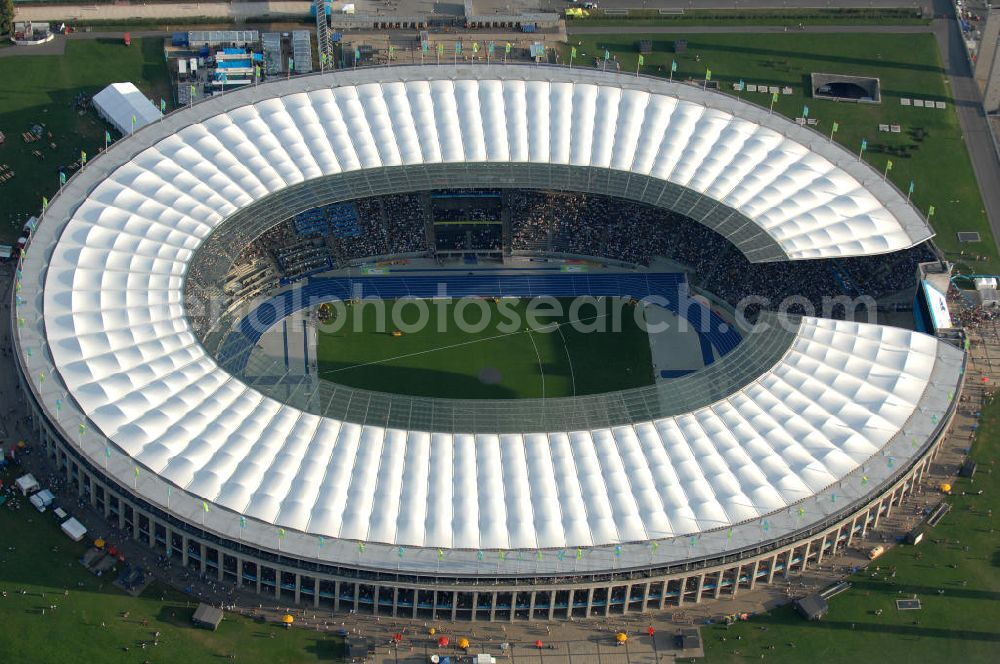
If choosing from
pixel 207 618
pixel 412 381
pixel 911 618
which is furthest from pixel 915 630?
pixel 207 618

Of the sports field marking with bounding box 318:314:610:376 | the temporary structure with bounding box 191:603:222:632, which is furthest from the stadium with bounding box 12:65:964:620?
the sports field marking with bounding box 318:314:610:376

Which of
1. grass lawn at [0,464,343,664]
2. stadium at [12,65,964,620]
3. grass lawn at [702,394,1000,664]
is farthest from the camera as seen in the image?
grass lawn at [702,394,1000,664]

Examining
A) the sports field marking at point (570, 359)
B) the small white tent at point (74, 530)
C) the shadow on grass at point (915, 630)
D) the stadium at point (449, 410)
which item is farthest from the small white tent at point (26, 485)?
the shadow on grass at point (915, 630)

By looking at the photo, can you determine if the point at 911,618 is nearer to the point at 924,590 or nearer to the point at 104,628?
the point at 924,590

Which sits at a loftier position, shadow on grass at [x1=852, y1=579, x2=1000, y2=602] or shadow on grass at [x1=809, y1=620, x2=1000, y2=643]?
shadow on grass at [x1=852, y1=579, x2=1000, y2=602]

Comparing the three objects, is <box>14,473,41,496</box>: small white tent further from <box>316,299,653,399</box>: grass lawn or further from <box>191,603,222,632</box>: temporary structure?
<box>316,299,653,399</box>: grass lawn

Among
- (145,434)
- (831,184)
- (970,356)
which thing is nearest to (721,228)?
(831,184)
